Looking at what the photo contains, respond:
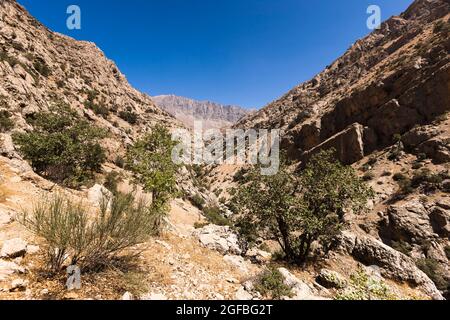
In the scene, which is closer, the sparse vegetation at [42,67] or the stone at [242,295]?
the stone at [242,295]

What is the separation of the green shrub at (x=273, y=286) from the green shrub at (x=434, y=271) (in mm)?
13546

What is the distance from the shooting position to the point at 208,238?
11.2 metres

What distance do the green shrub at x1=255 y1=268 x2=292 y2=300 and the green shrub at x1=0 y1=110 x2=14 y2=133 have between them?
21580mm

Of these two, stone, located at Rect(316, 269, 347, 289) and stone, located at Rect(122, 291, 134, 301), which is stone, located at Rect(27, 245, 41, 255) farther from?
stone, located at Rect(316, 269, 347, 289)

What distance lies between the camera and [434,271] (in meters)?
15.2

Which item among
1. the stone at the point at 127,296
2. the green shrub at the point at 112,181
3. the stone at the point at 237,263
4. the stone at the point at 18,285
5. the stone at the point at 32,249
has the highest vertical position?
the green shrub at the point at 112,181

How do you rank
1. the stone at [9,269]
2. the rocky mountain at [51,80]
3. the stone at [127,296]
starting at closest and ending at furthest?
the stone at [9,269] → the stone at [127,296] → the rocky mountain at [51,80]

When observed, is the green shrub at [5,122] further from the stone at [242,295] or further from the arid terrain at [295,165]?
the stone at [242,295]

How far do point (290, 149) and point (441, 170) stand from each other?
87.8 feet

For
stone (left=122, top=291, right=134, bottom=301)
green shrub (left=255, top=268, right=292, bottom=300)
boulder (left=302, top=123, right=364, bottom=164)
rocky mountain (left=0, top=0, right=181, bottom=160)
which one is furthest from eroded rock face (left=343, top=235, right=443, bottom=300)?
boulder (left=302, top=123, right=364, bottom=164)

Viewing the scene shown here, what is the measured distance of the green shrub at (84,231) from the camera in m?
4.55

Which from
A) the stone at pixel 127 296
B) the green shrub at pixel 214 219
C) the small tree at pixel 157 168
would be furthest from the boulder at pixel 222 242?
the green shrub at pixel 214 219

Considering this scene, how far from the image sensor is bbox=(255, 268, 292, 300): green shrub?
613cm
